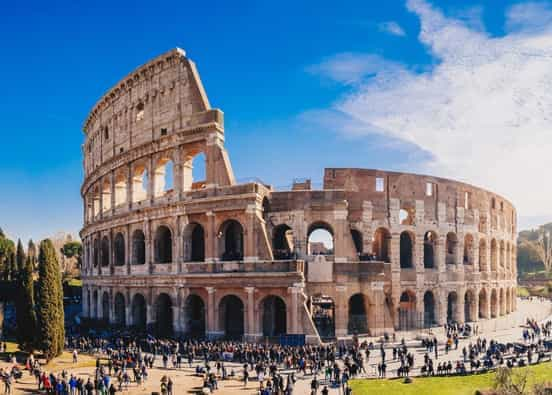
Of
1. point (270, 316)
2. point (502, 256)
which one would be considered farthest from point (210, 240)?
point (502, 256)

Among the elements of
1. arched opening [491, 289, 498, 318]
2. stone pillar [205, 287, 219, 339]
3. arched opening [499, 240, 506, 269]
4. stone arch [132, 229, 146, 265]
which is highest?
stone arch [132, 229, 146, 265]

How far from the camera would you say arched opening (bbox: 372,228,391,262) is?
3463 cm

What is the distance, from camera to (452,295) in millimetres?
38344

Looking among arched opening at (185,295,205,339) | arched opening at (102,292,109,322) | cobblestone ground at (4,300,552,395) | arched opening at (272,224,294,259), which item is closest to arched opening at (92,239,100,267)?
arched opening at (102,292,109,322)

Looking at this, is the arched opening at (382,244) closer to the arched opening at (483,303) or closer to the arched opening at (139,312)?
the arched opening at (483,303)

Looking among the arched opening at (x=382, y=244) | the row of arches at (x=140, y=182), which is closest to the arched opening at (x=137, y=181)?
the row of arches at (x=140, y=182)

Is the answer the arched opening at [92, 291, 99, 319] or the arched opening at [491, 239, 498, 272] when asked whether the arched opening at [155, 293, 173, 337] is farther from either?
the arched opening at [491, 239, 498, 272]

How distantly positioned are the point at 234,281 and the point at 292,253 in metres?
4.34

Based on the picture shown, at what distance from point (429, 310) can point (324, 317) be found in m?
9.64

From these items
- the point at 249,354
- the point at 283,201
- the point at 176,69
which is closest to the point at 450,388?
the point at 249,354

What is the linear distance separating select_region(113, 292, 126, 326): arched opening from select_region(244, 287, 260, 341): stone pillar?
533 inches

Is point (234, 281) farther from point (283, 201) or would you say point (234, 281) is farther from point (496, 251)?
point (496, 251)

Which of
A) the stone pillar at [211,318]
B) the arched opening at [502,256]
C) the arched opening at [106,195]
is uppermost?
the arched opening at [106,195]

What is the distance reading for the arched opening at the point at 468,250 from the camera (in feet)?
132
